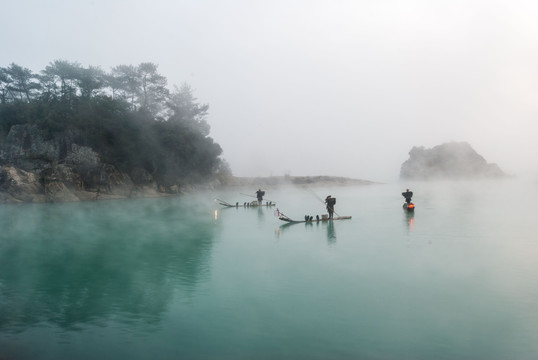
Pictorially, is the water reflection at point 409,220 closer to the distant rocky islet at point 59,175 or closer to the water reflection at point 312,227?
the water reflection at point 312,227

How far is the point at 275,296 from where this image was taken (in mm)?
13328

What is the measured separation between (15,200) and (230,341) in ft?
192

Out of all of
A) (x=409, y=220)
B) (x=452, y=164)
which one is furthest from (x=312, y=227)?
(x=452, y=164)

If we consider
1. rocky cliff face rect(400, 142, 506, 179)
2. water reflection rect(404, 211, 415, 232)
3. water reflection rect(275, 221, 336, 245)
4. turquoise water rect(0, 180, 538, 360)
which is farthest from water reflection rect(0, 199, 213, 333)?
rocky cliff face rect(400, 142, 506, 179)

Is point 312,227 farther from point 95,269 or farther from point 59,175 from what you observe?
point 59,175

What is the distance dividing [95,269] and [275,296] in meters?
9.66

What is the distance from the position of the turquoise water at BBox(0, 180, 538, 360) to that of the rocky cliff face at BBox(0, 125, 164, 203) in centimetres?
3522

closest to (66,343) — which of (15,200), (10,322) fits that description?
(10,322)

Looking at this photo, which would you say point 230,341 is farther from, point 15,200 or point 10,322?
point 15,200

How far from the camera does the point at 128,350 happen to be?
370 inches

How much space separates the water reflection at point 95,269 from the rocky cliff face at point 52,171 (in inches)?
981

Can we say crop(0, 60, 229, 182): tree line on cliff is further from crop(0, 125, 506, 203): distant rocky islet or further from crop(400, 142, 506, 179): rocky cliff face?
crop(400, 142, 506, 179): rocky cliff face

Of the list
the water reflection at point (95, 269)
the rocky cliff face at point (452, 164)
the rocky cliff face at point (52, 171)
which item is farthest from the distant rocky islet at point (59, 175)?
the rocky cliff face at point (452, 164)

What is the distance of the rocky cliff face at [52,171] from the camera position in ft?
186
